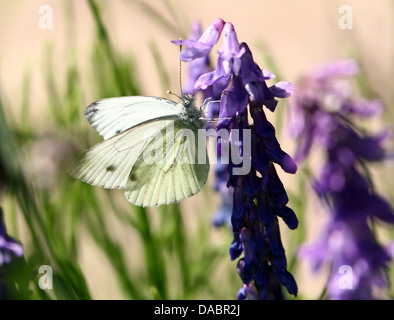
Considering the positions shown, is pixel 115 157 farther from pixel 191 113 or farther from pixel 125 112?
pixel 191 113

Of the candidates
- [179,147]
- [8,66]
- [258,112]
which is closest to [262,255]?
[258,112]

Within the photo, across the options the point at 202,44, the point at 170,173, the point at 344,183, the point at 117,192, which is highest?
the point at 202,44

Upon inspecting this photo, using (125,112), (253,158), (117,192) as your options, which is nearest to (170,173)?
(125,112)

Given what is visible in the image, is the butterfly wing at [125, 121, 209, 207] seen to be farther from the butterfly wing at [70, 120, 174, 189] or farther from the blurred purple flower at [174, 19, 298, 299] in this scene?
the blurred purple flower at [174, 19, 298, 299]

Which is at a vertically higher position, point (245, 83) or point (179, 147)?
point (245, 83)

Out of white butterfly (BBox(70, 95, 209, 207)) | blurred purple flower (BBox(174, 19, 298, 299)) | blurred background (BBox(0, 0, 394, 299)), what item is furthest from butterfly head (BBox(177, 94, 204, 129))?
blurred purple flower (BBox(174, 19, 298, 299))
